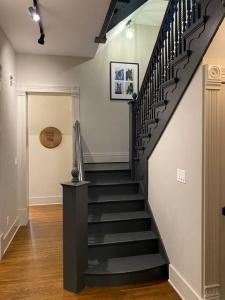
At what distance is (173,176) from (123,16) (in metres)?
3.05

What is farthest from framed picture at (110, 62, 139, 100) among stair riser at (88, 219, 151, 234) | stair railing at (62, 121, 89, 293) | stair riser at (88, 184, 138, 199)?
stair railing at (62, 121, 89, 293)

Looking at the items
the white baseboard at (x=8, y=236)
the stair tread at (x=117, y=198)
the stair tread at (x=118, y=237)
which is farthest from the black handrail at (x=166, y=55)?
the white baseboard at (x=8, y=236)

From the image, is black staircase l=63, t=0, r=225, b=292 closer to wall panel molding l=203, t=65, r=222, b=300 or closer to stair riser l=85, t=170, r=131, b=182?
stair riser l=85, t=170, r=131, b=182

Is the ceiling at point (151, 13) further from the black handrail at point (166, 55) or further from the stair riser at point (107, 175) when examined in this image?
the stair riser at point (107, 175)

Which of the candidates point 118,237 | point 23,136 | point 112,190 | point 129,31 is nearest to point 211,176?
point 118,237

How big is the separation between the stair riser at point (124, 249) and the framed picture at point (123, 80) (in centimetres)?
282

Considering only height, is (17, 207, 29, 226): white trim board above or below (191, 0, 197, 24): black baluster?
below

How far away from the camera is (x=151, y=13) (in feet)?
16.0

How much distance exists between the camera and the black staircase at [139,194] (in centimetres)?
246

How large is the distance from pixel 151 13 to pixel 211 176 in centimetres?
381

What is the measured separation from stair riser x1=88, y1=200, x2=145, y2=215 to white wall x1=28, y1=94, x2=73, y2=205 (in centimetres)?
297

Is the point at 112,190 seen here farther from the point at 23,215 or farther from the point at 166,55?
the point at 166,55

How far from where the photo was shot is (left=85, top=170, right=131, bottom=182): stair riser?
4203mm

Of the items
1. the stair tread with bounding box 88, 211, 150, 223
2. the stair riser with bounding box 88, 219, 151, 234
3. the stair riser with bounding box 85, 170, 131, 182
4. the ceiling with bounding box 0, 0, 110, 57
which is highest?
the ceiling with bounding box 0, 0, 110, 57
